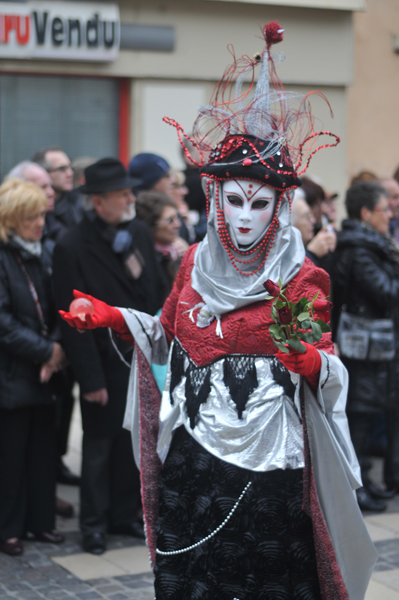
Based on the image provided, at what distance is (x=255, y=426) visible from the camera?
3.05m

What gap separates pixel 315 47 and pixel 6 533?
8.43 m

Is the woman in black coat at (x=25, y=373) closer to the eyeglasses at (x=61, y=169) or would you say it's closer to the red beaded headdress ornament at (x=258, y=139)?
the red beaded headdress ornament at (x=258, y=139)

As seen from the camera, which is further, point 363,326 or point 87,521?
point 363,326

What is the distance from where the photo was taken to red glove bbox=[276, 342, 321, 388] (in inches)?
109

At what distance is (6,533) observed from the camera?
4.50 meters

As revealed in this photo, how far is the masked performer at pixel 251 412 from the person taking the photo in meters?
3.02

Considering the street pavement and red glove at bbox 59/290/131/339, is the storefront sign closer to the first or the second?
the street pavement

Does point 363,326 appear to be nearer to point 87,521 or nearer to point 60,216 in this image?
point 87,521

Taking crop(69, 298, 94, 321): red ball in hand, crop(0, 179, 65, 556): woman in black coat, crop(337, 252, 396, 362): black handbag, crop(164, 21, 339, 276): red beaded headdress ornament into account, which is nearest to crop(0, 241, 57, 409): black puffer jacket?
crop(0, 179, 65, 556): woman in black coat

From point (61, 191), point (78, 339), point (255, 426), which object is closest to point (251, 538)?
point (255, 426)

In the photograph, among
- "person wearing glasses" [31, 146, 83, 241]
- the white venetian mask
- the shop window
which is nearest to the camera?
the white venetian mask

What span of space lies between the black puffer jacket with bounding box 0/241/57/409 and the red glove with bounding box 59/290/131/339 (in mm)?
1155

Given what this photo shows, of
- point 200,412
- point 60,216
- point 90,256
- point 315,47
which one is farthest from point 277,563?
point 315,47

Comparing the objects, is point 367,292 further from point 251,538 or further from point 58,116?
point 58,116
